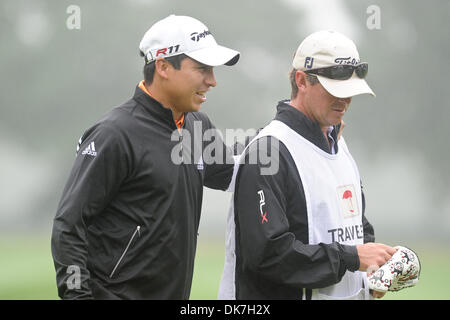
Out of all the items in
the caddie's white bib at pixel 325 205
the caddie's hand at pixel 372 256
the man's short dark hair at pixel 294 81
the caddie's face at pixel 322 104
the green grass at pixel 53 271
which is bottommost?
the green grass at pixel 53 271

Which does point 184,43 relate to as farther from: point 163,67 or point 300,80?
point 300,80

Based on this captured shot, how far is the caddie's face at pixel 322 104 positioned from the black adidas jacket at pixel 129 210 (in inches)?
22.1

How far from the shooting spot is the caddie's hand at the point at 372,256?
7.86ft

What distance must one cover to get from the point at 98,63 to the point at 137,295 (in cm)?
610

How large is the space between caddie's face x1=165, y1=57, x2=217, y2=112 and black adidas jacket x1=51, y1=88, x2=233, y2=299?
0.30 feet

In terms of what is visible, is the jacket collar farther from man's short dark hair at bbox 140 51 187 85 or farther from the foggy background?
the foggy background

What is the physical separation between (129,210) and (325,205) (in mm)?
759

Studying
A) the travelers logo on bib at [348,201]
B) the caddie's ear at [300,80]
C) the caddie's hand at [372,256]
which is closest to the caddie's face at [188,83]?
the caddie's ear at [300,80]

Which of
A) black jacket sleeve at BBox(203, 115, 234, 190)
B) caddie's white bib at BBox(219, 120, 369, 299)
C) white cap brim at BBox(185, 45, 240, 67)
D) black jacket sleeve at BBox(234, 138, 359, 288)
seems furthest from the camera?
black jacket sleeve at BBox(203, 115, 234, 190)

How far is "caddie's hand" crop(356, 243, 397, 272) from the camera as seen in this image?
7.86ft

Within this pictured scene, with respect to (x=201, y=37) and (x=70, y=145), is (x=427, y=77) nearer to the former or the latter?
(x=70, y=145)

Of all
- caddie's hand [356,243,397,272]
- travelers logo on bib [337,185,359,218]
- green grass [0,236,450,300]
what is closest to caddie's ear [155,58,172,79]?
travelers logo on bib [337,185,359,218]

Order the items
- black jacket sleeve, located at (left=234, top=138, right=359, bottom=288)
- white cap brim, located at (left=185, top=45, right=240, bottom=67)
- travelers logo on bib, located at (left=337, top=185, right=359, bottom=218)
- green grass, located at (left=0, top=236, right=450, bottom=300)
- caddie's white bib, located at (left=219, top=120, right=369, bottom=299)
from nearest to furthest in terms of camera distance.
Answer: black jacket sleeve, located at (left=234, top=138, right=359, bottom=288), caddie's white bib, located at (left=219, top=120, right=369, bottom=299), travelers logo on bib, located at (left=337, top=185, right=359, bottom=218), white cap brim, located at (left=185, top=45, right=240, bottom=67), green grass, located at (left=0, top=236, right=450, bottom=300)

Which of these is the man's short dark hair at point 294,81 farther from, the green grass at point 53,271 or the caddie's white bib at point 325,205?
the green grass at point 53,271
